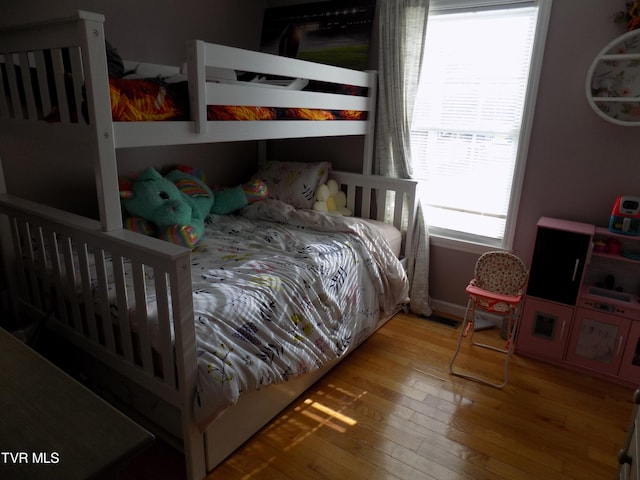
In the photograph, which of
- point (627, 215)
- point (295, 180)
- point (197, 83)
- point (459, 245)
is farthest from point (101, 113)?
point (627, 215)

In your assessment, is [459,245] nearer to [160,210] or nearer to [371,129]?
[371,129]

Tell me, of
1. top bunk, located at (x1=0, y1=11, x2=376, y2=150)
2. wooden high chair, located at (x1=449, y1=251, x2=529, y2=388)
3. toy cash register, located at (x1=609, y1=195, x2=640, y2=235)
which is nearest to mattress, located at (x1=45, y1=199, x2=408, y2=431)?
wooden high chair, located at (x1=449, y1=251, x2=529, y2=388)

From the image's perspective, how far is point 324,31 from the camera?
302 cm

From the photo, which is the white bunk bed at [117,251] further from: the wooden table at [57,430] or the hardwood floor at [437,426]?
the wooden table at [57,430]

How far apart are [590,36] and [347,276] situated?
1754mm

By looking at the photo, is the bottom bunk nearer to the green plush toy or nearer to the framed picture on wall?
the green plush toy

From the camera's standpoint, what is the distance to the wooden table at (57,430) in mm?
628

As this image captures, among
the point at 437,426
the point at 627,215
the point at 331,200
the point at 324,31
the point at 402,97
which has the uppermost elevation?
the point at 324,31

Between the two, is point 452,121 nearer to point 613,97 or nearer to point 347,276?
point 613,97

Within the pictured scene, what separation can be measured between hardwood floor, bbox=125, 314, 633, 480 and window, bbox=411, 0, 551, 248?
932mm

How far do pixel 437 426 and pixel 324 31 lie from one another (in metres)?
2.57

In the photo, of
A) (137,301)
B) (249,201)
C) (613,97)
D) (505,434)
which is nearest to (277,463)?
(137,301)

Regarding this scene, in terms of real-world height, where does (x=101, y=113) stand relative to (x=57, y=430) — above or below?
above

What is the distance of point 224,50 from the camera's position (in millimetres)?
1766
